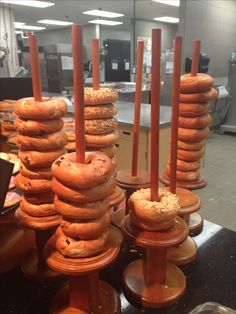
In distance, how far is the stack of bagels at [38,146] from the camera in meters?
0.56

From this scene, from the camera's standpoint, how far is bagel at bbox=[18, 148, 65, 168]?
58 cm

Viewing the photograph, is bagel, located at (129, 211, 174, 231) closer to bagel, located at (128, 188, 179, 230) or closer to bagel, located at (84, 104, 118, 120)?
bagel, located at (128, 188, 179, 230)

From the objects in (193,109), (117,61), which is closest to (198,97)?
(193,109)

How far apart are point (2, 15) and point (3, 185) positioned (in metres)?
7.75

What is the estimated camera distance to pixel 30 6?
283 inches

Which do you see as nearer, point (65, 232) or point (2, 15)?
point (65, 232)

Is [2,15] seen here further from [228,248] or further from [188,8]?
[228,248]

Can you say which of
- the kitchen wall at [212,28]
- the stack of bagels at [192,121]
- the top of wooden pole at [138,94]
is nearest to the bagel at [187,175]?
the stack of bagels at [192,121]

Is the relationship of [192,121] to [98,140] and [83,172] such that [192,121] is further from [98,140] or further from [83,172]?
[83,172]

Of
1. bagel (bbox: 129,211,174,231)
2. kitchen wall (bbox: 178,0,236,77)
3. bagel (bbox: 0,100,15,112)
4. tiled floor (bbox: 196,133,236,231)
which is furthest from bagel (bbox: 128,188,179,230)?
kitchen wall (bbox: 178,0,236,77)

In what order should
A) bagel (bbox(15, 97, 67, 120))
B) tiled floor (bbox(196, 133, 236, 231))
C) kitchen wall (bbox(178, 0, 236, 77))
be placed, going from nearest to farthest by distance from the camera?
bagel (bbox(15, 97, 67, 120)) < tiled floor (bbox(196, 133, 236, 231)) < kitchen wall (bbox(178, 0, 236, 77))

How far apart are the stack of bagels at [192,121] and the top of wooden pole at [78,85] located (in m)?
0.36

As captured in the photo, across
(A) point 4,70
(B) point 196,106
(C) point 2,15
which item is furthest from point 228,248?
(C) point 2,15

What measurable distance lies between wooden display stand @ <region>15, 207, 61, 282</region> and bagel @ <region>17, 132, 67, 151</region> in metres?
0.15
